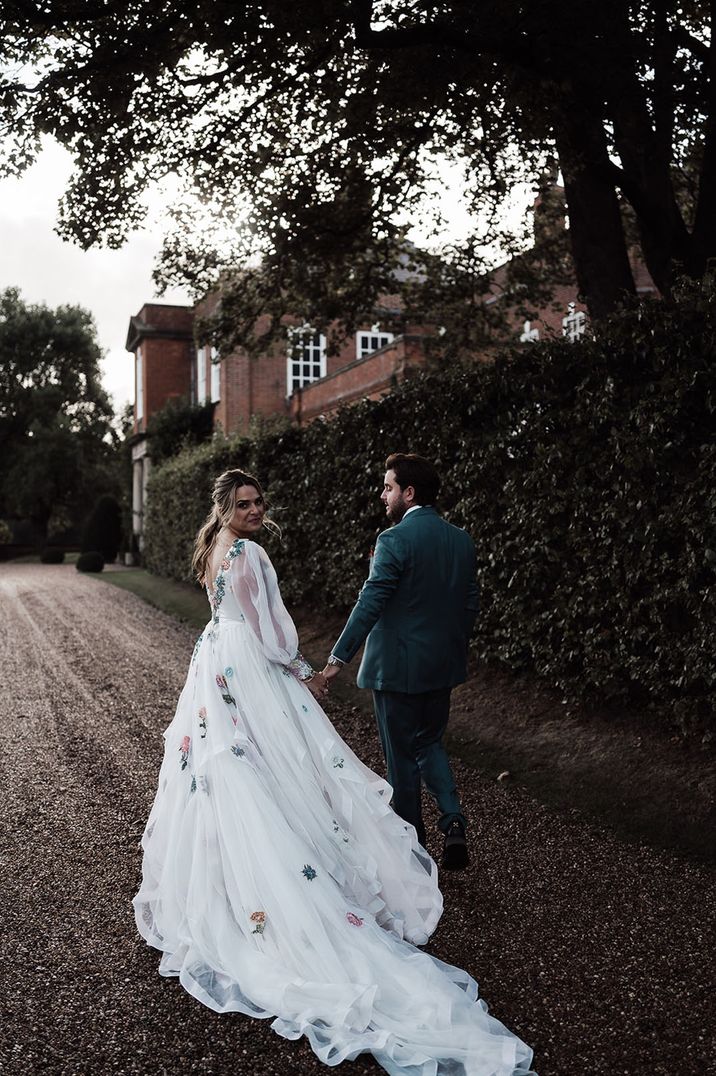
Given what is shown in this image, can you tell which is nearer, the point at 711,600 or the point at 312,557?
the point at 711,600

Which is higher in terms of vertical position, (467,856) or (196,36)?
(196,36)

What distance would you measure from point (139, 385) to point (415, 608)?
1506 inches

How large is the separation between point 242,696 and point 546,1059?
6.70 ft

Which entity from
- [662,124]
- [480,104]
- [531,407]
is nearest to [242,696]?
[531,407]

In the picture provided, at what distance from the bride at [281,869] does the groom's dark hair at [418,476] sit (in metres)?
0.84

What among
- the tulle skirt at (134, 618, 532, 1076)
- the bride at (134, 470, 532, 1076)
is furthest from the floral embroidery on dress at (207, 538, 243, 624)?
the tulle skirt at (134, 618, 532, 1076)

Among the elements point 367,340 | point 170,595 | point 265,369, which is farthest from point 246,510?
point 367,340

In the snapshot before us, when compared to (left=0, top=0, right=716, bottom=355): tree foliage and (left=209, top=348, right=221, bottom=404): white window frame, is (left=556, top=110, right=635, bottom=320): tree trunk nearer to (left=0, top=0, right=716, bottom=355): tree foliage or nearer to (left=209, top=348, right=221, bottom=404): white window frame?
(left=0, top=0, right=716, bottom=355): tree foliage

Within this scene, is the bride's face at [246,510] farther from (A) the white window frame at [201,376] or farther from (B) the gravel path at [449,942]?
(A) the white window frame at [201,376]

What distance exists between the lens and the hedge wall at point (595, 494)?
21.4 ft

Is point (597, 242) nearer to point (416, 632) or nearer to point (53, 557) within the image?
point (416, 632)

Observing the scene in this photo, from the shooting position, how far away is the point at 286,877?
398 cm

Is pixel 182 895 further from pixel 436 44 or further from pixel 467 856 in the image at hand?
pixel 436 44

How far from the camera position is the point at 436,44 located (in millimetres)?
A: 9094
